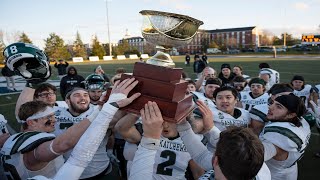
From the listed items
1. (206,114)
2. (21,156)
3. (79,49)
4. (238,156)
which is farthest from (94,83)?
(79,49)

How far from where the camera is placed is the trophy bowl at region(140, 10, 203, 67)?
5.96 feet

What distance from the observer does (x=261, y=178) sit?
1.69 meters

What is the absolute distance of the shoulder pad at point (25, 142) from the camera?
77.7 inches

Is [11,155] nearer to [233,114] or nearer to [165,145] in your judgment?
[165,145]

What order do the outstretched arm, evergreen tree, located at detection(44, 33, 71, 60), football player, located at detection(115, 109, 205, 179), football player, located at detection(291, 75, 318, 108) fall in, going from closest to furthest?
the outstretched arm → football player, located at detection(115, 109, 205, 179) → football player, located at detection(291, 75, 318, 108) → evergreen tree, located at detection(44, 33, 71, 60)

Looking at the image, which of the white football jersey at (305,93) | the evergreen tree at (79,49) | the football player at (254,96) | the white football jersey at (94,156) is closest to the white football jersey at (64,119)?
the white football jersey at (94,156)

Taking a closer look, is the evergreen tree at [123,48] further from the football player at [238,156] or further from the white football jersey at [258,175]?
the football player at [238,156]

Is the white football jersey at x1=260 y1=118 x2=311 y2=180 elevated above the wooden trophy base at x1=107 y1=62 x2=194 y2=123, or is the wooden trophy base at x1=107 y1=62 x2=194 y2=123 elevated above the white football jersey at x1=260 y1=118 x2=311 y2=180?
the wooden trophy base at x1=107 y1=62 x2=194 y2=123

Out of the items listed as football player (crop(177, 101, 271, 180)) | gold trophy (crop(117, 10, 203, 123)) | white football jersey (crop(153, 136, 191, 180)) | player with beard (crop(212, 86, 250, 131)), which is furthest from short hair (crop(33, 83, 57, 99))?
football player (crop(177, 101, 271, 180))

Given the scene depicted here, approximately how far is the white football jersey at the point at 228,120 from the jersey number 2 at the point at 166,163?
1.05 m

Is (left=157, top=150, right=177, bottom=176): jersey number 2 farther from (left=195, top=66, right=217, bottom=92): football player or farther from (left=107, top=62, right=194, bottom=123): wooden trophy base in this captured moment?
(left=195, top=66, right=217, bottom=92): football player

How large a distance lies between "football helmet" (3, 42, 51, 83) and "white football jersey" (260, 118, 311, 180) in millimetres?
2016

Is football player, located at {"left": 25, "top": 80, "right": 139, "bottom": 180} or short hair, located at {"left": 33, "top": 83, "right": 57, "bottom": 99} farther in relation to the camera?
short hair, located at {"left": 33, "top": 83, "right": 57, "bottom": 99}

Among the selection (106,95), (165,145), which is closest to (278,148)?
(165,145)
